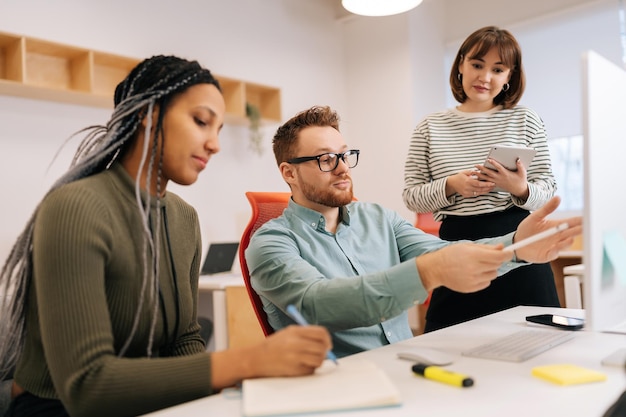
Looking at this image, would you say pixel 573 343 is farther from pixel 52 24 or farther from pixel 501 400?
pixel 52 24

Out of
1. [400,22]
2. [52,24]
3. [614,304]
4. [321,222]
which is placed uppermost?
[400,22]

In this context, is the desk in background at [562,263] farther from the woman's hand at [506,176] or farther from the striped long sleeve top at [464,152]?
the woman's hand at [506,176]

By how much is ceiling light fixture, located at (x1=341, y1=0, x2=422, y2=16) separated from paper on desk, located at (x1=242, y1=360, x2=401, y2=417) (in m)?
2.62

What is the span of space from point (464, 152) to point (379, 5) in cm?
157

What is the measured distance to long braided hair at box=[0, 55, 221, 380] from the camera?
3.53ft

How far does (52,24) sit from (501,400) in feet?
11.7

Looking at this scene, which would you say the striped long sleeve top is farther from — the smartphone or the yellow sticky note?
the yellow sticky note

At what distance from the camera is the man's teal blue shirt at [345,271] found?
1208mm

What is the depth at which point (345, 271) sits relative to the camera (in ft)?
5.23

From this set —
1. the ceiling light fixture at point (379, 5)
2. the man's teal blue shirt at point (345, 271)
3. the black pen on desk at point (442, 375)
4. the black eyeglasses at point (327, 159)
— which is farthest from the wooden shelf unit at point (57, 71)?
the black pen on desk at point (442, 375)

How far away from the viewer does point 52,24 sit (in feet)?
11.7

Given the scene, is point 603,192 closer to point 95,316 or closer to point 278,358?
point 278,358

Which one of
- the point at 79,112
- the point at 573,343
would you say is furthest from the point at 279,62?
the point at 573,343

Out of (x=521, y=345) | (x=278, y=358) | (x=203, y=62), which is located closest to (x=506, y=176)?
(x=521, y=345)
